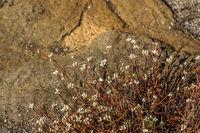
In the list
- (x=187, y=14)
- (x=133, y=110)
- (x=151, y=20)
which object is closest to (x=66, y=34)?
(x=151, y=20)

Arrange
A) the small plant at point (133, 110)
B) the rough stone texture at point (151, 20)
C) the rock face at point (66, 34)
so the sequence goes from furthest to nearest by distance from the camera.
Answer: the rough stone texture at point (151, 20) → the rock face at point (66, 34) → the small plant at point (133, 110)

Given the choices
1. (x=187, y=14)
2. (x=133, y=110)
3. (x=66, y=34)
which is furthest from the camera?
(x=187, y=14)

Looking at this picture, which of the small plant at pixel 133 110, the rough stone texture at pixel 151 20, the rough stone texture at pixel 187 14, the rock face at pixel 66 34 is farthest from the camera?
the rough stone texture at pixel 187 14

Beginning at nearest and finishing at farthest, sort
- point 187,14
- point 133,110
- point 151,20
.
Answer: point 133,110
point 151,20
point 187,14

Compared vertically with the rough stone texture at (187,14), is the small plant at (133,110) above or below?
below

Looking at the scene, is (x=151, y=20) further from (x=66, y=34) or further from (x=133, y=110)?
(x=133, y=110)

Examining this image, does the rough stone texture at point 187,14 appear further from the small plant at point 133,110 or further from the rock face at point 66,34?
the small plant at point 133,110

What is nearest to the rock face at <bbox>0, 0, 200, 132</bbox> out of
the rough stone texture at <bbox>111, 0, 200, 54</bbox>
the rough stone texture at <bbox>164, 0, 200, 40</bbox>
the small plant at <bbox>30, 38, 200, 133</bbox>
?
the rough stone texture at <bbox>111, 0, 200, 54</bbox>

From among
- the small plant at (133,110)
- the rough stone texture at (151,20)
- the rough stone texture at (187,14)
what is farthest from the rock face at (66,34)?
the small plant at (133,110)

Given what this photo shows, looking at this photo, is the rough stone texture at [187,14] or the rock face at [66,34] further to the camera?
the rough stone texture at [187,14]

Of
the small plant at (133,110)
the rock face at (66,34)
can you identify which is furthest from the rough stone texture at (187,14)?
the small plant at (133,110)
